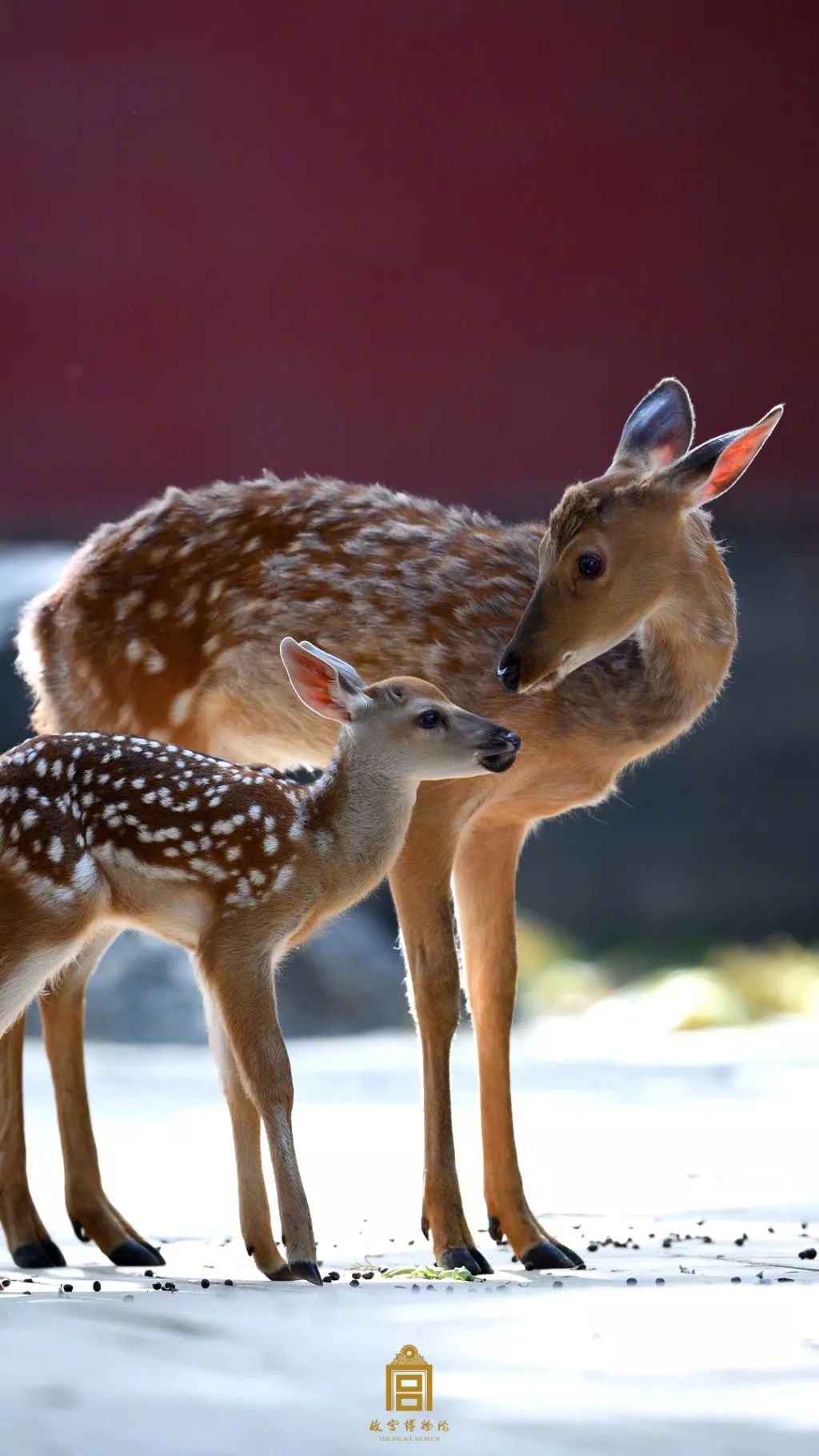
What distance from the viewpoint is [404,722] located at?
309 centimetres

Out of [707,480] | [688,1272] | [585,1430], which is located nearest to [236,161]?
[707,480]

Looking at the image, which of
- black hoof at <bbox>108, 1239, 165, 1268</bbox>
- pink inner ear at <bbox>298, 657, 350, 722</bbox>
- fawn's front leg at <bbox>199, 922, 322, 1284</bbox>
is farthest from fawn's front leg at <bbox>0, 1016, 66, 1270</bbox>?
pink inner ear at <bbox>298, 657, 350, 722</bbox>

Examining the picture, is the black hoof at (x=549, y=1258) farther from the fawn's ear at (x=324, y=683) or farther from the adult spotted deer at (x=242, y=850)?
the fawn's ear at (x=324, y=683)

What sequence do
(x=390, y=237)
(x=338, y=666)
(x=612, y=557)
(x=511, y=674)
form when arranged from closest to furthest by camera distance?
(x=338, y=666) < (x=511, y=674) < (x=612, y=557) < (x=390, y=237)

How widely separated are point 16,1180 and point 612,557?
64.9 inches

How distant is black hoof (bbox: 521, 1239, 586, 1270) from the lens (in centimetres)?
357

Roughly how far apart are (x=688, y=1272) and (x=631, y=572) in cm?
129

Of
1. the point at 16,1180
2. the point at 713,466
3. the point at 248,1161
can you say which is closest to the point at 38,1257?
the point at 16,1180

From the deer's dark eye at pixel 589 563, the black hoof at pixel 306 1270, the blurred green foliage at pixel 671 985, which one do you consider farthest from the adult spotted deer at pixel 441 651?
the blurred green foliage at pixel 671 985

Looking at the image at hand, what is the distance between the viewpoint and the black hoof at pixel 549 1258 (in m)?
3.57

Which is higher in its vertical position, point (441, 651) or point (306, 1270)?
point (441, 651)

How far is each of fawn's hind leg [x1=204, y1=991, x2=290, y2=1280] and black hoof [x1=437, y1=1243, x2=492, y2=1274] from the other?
1.37 ft

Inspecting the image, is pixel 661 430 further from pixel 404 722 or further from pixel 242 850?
pixel 242 850

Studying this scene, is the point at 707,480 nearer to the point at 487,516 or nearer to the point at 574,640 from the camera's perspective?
the point at 574,640
